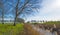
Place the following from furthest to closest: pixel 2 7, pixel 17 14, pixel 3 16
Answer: pixel 3 16
pixel 2 7
pixel 17 14

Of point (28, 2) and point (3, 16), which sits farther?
point (3, 16)

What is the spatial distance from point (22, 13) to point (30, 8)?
195 centimetres

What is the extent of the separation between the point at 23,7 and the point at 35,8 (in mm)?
2626

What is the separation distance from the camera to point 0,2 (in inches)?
1471

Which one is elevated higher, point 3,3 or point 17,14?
point 3,3

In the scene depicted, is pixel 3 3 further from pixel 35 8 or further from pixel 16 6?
pixel 35 8

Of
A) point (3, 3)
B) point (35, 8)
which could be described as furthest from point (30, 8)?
point (3, 3)

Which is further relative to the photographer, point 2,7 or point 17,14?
point 2,7

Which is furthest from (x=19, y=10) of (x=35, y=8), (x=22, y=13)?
(x=35, y=8)

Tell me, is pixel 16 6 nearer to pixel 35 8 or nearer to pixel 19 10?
pixel 19 10

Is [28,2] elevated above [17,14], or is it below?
above

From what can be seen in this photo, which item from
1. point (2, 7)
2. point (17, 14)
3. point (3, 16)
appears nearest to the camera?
point (17, 14)

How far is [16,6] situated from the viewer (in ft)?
125

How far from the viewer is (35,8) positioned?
38562 mm
